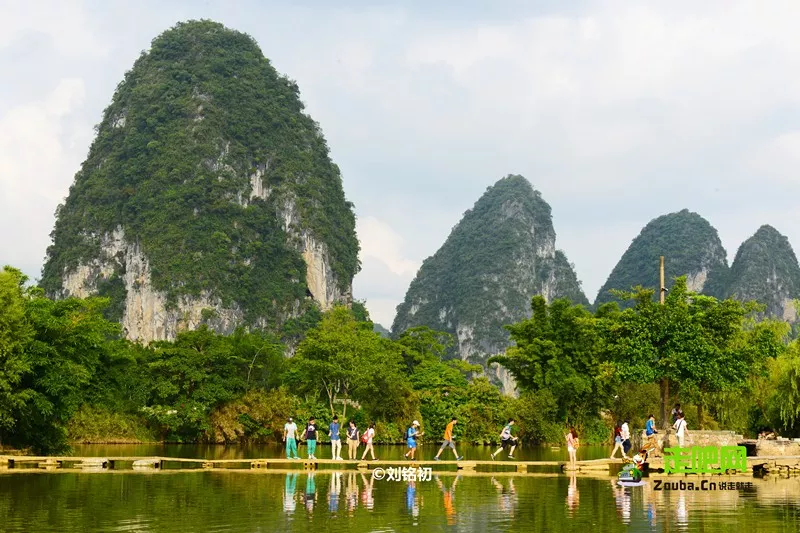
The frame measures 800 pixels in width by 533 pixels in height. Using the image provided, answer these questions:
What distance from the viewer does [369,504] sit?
1941cm

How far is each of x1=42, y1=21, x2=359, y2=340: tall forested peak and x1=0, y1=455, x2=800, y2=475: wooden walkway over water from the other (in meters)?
68.9

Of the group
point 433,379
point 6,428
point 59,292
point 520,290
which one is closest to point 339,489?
point 6,428

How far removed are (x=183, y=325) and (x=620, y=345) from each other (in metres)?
76.8

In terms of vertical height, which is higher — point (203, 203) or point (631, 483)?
point (203, 203)

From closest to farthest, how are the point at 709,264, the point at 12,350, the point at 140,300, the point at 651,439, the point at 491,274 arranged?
the point at 651,439 < the point at 12,350 < the point at 140,300 < the point at 491,274 < the point at 709,264

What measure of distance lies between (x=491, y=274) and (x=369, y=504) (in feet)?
454

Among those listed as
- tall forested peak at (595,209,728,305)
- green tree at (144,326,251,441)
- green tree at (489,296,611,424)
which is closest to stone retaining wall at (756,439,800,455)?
green tree at (489,296,611,424)

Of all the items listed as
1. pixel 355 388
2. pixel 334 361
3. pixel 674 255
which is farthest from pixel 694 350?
pixel 674 255

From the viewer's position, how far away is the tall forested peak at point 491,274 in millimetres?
153750

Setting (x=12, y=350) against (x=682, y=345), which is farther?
(x=682, y=345)

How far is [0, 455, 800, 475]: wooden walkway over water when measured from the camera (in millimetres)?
28609

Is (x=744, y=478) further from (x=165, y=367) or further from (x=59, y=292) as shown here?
(x=59, y=292)

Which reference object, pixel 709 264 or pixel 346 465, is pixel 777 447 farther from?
pixel 709 264

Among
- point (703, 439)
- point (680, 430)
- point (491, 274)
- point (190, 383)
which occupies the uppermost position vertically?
point (491, 274)
